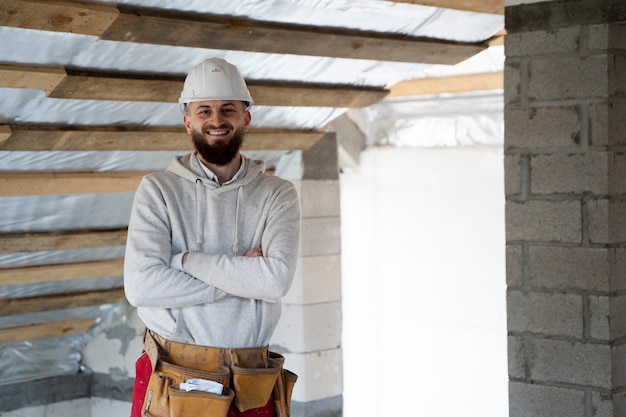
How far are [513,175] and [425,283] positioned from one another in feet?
10.8

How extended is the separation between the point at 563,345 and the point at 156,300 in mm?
1523

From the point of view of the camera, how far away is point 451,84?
6.12m

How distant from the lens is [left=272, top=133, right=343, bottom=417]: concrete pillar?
5.18 metres

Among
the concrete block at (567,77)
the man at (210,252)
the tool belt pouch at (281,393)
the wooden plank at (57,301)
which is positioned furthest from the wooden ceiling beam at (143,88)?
the wooden plank at (57,301)

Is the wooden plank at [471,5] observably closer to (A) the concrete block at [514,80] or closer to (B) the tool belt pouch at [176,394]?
(A) the concrete block at [514,80]

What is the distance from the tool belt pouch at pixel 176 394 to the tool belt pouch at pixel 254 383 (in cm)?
3

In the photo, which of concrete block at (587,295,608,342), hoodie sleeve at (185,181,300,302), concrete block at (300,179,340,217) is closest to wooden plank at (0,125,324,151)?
concrete block at (300,179,340,217)

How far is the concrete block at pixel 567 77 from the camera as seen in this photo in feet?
10.4

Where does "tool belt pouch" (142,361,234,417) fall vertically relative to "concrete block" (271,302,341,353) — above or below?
above

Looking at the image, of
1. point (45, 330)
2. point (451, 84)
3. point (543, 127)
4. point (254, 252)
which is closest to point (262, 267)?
point (254, 252)

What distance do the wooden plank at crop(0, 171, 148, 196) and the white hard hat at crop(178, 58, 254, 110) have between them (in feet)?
5.49

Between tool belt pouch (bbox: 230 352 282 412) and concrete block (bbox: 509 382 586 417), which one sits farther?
concrete block (bbox: 509 382 586 417)

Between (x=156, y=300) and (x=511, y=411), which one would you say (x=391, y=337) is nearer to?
(x=511, y=411)

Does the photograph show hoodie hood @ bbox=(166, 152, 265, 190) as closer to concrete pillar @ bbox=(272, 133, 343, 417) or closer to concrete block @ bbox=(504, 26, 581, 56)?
concrete block @ bbox=(504, 26, 581, 56)
